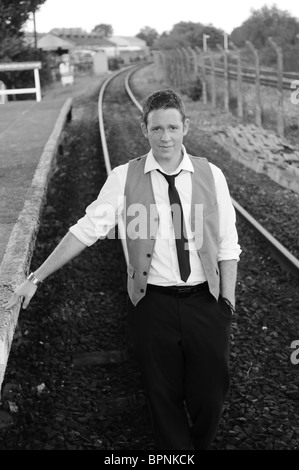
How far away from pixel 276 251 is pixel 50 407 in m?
3.35

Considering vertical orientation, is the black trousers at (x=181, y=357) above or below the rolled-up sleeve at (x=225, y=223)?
below

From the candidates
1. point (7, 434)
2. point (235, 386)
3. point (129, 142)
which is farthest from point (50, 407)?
point (129, 142)

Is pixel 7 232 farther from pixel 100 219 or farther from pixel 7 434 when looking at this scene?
pixel 100 219

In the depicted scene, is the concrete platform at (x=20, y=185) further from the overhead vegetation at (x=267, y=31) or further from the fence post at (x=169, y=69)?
the overhead vegetation at (x=267, y=31)

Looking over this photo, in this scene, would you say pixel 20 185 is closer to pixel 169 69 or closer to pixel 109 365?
pixel 109 365

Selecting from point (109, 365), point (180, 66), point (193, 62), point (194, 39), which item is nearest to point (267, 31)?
point (180, 66)

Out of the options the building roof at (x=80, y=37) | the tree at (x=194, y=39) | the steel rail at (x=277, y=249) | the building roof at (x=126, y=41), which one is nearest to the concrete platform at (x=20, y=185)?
the steel rail at (x=277, y=249)

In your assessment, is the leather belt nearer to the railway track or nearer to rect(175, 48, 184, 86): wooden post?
the railway track

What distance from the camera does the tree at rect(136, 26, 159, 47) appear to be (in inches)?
6364

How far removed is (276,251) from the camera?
669 centimetres

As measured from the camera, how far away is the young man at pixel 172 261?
296cm

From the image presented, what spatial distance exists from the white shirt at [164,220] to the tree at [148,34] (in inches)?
6325

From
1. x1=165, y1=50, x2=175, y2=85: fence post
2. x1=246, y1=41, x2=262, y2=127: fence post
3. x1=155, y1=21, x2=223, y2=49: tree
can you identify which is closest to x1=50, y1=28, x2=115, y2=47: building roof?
x1=155, y1=21, x2=223, y2=49: tree

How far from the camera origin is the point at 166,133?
290 cm
